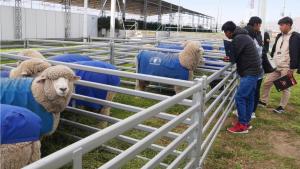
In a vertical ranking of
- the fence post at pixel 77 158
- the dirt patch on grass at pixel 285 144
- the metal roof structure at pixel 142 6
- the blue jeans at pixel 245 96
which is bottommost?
the dirt patch on grass at pixel 285 144

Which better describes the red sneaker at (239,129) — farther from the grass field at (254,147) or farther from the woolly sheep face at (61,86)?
the woolly sheep face at (61,86)

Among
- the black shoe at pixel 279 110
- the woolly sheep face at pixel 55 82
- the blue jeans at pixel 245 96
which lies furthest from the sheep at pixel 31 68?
the black shoe at pixel 279 110

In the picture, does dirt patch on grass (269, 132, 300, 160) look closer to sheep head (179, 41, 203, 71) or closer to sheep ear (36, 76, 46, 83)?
sheep head (179, 41, 203, 71)

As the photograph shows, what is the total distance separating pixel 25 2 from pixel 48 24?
255 cm

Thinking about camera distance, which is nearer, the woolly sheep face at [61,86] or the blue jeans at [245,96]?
the woolly sheep face at [61,86]

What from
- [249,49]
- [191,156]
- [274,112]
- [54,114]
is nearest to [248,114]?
[249,49]

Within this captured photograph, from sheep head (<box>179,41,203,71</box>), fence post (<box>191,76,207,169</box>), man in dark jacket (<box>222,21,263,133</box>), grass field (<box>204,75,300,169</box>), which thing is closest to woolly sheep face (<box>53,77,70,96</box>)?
fence post (<box>191,76,207,169</box>)

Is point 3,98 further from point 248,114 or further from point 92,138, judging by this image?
point 248,114

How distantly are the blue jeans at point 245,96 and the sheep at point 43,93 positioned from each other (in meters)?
2.84

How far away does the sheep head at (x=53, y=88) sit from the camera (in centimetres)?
344

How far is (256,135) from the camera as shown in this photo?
5.53 m

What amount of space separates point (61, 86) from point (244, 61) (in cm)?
297

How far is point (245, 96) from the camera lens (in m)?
5.30

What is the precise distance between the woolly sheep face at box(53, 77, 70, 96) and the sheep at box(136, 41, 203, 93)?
3.50m
